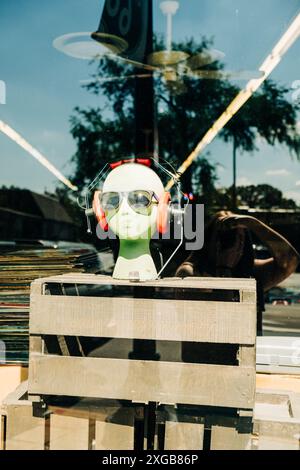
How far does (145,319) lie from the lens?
215 centimetres

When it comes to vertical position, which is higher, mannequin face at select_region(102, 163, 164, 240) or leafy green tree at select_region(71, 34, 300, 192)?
leafy green tree at select_region(71, 34, 300, 192)

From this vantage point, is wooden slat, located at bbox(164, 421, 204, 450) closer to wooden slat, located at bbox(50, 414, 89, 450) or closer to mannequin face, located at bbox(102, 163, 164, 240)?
A: wooden slat, located at bbox(50, 414, 89, 450)

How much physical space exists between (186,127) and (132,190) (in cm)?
119

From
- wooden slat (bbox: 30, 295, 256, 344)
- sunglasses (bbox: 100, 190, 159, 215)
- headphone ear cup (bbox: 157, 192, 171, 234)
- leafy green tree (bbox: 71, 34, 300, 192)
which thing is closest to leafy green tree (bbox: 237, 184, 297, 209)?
leafy green tree (bbox: 71, 34, 300, 192)

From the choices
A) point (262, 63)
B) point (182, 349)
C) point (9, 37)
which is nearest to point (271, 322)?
point (182, 349)

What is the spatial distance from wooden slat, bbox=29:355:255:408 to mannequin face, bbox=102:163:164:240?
0.57 metres

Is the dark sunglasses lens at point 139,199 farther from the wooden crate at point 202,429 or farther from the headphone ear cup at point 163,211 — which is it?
the wooden crate at point 202,429

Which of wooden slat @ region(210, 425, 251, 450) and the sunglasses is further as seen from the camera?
the sunglasses

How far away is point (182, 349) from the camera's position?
2496mm

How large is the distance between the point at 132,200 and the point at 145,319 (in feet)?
1.67

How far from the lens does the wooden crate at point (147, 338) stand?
208cm

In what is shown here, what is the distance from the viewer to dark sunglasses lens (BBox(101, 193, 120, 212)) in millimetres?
2396

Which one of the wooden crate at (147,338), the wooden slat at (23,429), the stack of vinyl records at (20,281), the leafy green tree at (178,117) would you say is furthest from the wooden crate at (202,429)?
the leafy green tree at (178,117)
